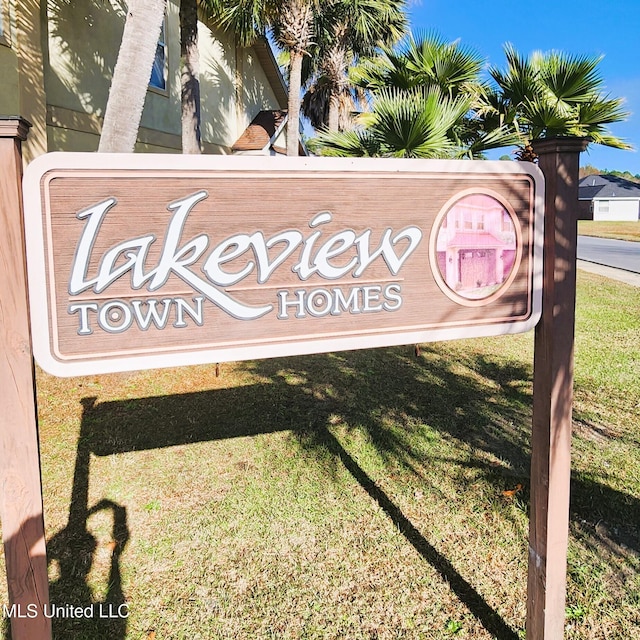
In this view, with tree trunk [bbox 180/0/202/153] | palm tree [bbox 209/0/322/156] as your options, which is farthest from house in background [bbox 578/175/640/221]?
tree trunk [bbox 180/0/202/153]

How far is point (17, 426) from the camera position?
5.31 feet

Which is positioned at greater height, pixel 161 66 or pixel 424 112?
pixel 161 66

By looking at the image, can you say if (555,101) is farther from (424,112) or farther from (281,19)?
(281,19)

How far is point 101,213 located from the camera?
1.63 m

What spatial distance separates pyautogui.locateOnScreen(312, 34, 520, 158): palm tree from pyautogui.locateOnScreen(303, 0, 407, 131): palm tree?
3985 millimetres

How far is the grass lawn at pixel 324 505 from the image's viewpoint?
249 cm

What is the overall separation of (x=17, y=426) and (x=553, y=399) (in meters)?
1.84

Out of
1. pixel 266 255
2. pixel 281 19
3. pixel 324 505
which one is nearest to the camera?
pixel 266 255

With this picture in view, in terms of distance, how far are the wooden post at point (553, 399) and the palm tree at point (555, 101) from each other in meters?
5.34

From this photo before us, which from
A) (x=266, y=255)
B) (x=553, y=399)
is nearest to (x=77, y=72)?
(x=266, y=255)

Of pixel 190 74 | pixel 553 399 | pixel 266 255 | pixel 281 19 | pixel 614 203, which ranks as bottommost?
pixel 553 399

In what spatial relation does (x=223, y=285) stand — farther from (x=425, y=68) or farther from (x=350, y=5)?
(x=350, y=5)

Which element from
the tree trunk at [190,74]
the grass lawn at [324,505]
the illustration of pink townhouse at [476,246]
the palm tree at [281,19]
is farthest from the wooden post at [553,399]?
the palm tree at [281,19]

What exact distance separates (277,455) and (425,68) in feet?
20.9
